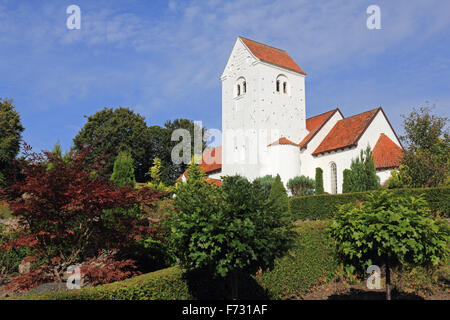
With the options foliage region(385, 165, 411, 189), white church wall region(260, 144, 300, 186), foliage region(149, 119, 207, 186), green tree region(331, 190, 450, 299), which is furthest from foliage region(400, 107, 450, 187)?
foliage region(149, 119, 207, 186)

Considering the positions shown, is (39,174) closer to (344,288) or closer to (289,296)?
(289,296)

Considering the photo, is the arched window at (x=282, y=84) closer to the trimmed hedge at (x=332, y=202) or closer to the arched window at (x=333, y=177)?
the arched window at (x=333, y=177)

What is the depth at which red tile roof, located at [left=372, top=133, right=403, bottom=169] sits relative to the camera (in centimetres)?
2832

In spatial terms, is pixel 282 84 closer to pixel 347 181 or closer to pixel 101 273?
pixel 347 181

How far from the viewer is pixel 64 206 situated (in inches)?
334

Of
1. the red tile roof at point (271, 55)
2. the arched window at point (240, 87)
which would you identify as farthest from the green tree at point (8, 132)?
the red tile roof at point (271, 55)

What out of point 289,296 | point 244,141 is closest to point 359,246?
point 289,296

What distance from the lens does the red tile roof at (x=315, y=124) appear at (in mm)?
33909

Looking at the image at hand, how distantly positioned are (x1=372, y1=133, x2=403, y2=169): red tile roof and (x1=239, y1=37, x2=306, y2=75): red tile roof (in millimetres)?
11387

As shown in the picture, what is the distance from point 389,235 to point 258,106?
90.3 ft

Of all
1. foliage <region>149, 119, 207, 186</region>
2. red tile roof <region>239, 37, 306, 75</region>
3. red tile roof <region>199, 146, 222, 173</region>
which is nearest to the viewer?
red tile roof <region>239, 37, 306, 75</region>

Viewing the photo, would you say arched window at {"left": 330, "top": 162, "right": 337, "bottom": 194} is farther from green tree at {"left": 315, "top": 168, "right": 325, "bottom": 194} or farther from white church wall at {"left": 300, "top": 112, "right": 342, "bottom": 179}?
green tree at {"left": 315, "top": 168, "right": 325, "bottom": 194}

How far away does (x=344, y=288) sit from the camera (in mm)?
11570

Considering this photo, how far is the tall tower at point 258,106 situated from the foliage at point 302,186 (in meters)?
1.96
